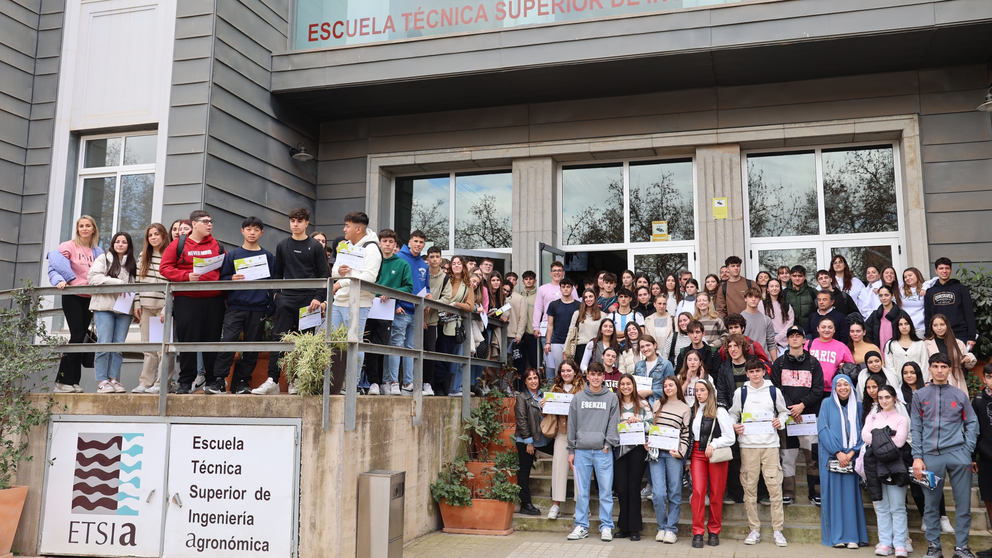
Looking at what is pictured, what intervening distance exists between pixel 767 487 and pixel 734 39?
6200mm

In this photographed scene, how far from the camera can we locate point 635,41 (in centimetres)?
1109

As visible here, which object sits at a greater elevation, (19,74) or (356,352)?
(19,74)

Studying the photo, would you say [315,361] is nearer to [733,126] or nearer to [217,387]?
[217,387]

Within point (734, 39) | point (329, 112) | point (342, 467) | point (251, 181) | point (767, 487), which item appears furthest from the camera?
point (329, 112)

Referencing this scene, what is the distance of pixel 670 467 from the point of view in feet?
26.7

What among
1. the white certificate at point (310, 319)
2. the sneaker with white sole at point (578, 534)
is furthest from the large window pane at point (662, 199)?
the white certificate at point (310, 319)

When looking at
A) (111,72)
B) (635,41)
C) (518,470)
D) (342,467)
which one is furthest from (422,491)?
(111,72)

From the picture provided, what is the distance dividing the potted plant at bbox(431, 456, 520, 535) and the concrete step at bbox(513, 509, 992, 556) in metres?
0.33

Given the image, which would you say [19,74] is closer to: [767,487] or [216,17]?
[216,17]

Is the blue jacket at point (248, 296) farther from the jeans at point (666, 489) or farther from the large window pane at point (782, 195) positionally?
the large window pane at point (782, 195)

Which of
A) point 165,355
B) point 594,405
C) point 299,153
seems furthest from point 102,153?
point 594,405

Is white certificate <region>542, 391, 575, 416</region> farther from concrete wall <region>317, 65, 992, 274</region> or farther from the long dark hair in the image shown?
the long dark hair

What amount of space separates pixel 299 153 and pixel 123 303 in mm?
5475

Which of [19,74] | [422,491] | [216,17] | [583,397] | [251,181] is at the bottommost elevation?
[422,491]
